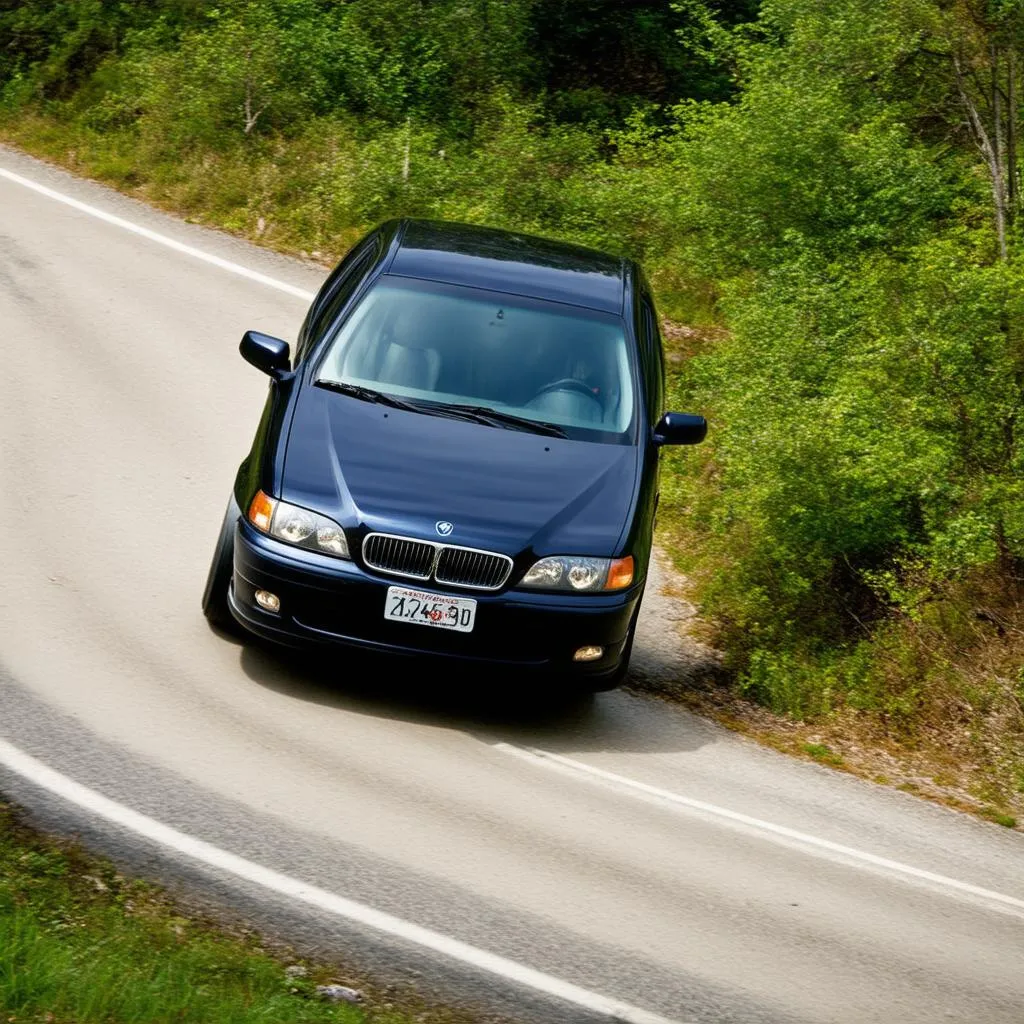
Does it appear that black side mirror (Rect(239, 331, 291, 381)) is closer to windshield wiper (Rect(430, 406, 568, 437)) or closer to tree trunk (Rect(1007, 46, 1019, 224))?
windshield wiper (Rect(430, 406, 568, 437))

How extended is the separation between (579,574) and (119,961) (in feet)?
9.73

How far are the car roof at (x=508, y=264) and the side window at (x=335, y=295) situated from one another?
0.68 feet

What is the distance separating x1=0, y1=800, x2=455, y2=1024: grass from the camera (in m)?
4.60

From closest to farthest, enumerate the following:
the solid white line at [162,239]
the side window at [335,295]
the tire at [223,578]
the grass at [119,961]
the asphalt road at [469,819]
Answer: the grass at [119,961] → the asphalt road at [469,819] → the tire at [223,578] → the side window at [335,295] → the solid white line at [162,239]

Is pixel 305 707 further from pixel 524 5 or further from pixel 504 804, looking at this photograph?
pixel 524 5

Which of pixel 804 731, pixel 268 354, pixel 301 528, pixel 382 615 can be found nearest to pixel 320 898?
pixel 382 615

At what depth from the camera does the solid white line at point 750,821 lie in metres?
7.05

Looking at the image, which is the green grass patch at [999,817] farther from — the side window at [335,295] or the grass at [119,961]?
the side window at [335,295]

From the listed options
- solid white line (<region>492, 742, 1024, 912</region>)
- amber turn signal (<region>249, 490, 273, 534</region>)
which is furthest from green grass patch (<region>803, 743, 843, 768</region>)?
amber turn signal (<region>249, 490, 273, 534</region>)

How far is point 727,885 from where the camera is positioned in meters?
6.52

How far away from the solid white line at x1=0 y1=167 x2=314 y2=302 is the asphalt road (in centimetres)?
528

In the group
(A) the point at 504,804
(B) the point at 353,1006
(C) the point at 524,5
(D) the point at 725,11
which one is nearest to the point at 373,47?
(C) the point at 524,5

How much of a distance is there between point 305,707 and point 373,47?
47.5 feet

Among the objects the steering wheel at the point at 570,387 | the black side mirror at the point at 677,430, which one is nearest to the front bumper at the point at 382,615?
the black side mirror at the point at 677,430
